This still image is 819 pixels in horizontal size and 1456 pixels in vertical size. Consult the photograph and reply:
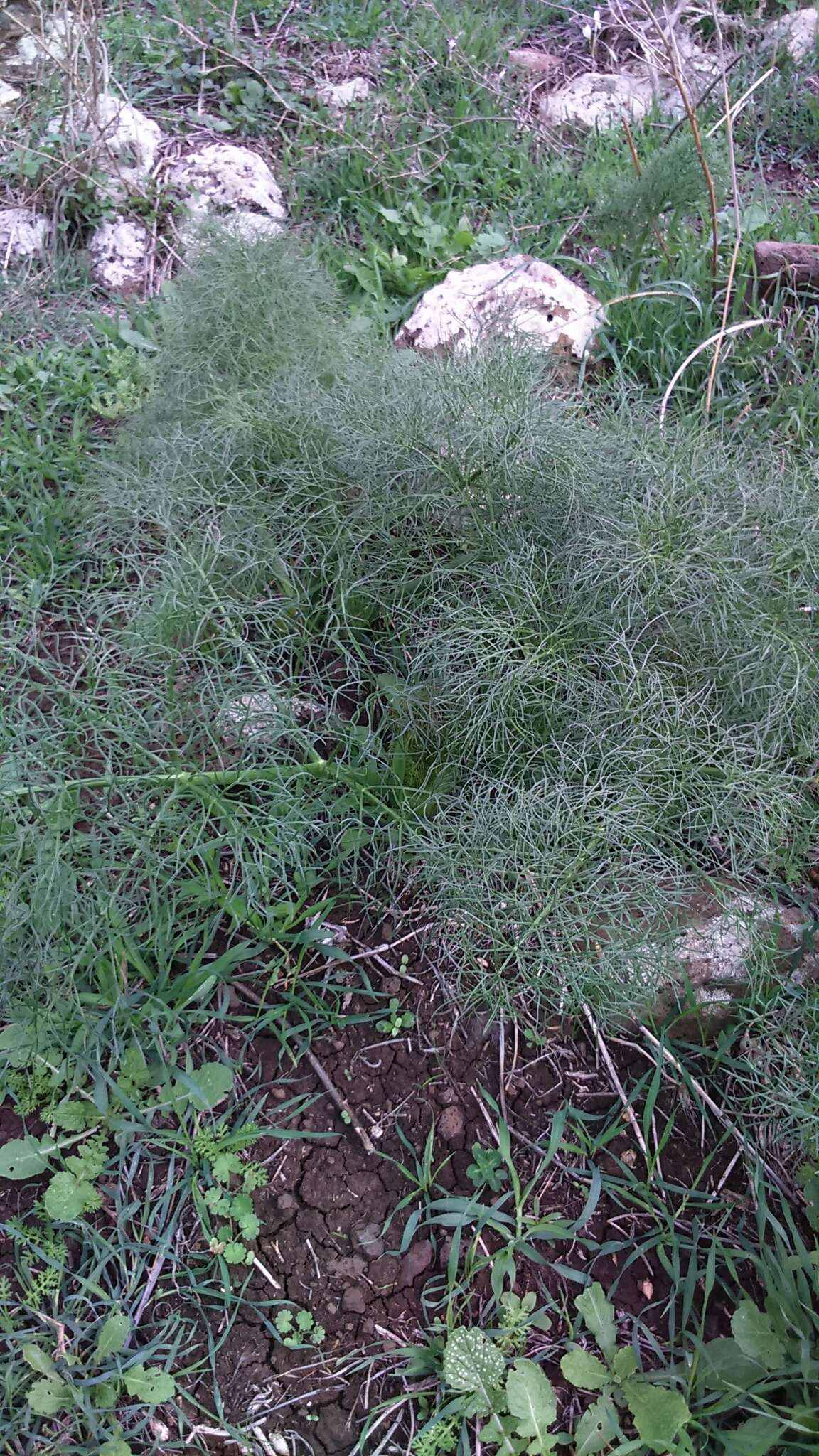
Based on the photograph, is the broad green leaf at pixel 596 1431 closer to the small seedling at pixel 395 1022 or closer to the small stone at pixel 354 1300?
the small stone at pixel 354 1300

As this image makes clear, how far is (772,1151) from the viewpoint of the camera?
6.23 ft

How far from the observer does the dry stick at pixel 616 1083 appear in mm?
1892

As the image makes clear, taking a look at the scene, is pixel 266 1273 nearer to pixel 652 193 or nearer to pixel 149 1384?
pixel 149 1384

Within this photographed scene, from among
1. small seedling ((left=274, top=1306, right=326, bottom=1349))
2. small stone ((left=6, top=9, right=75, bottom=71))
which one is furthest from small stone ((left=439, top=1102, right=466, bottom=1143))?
small stone ((left=6, top=9, right=75, bottom=71))

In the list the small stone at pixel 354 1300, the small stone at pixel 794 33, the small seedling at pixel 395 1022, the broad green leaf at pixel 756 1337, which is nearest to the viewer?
the broad green leaf at pixel 756 1337

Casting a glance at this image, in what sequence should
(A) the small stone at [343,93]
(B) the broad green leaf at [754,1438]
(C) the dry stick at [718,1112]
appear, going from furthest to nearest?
(A) the small stone at [343,93], (C) the dry stick at [718,1112], (B) the broad green leaf at [754,1438]

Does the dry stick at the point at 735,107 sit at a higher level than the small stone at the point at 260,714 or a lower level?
higher

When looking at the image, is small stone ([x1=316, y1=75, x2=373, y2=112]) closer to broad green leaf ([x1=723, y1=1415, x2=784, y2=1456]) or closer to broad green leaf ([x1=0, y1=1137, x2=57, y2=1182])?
broad green leaf ([x1=0, y1=1137, x2=57, y2=1182])

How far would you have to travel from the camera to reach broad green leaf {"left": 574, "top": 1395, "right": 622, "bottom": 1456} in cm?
158

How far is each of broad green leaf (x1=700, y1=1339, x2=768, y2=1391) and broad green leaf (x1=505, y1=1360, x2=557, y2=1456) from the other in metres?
0.26

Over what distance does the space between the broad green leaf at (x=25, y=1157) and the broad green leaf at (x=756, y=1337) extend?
1.21m

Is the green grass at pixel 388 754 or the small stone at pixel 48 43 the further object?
the small stone at pixel 48 43

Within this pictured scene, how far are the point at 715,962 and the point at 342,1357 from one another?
1003 millimetres

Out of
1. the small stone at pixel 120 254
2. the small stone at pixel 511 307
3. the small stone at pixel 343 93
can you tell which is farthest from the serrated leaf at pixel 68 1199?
the small stone at pixel 343 93
